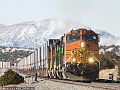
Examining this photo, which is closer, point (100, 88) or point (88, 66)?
point (100, 88)

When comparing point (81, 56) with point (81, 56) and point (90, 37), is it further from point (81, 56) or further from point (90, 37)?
point (90, 37)

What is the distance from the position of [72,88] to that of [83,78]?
7149 millimetres

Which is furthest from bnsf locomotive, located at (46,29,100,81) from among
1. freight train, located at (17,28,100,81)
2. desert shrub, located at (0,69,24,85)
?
desert shrub, located at (0,69,24,85)

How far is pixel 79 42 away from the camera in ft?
88.4

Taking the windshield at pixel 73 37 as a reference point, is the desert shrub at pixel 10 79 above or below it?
below

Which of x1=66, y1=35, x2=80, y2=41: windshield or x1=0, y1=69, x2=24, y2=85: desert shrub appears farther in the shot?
x1=0, y1=69, x2=24, y2=85: desert shrub

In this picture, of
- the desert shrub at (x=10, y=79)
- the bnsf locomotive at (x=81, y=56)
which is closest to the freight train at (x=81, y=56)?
the bnsf locomotive at (x=81, y=56)

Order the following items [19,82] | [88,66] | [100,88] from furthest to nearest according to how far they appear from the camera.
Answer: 1. [19,82]
2. [88,66]
3. [100,88]

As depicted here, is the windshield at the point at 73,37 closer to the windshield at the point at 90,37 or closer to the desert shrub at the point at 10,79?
the windshield at the point at 90,37

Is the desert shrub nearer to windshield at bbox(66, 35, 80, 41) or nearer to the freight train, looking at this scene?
the freight train

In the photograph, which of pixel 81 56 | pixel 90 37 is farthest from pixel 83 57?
pixel 90 37

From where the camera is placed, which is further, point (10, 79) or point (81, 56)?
point (10, 79)

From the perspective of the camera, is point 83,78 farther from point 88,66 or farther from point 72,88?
point 72,88

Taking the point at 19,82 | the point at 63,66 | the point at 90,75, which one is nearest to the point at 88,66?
the point at 90,75
